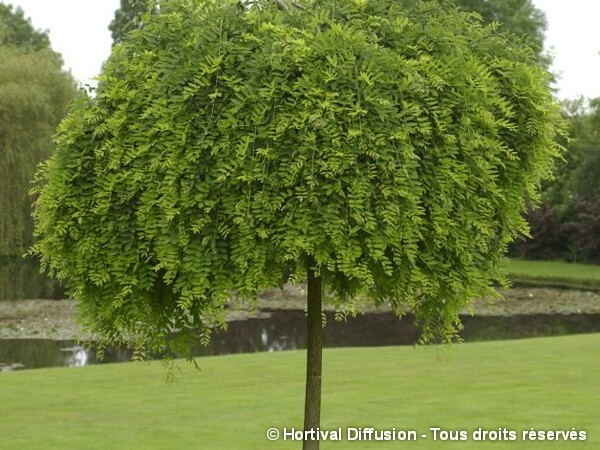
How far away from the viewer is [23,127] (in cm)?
4497

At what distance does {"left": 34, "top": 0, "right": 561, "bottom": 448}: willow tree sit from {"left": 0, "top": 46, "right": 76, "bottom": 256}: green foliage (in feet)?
121

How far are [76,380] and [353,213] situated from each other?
1227 cm

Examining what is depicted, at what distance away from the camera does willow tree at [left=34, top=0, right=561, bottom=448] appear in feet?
23.1

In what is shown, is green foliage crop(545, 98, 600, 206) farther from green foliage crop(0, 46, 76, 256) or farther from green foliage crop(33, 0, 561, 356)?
green foliage crop(33, 0, 561, 356)

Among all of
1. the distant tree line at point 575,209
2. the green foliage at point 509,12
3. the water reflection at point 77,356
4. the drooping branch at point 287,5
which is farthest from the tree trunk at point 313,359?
the green foliage at point 509,12

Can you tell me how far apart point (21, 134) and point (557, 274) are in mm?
26293

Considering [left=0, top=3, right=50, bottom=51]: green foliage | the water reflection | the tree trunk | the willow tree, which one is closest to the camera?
the willow tree

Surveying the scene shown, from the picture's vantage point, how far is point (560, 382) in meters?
16.6

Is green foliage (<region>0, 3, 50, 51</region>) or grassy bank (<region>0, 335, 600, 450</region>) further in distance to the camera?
green foliage (<region>0, 3, 50, 51</region>)

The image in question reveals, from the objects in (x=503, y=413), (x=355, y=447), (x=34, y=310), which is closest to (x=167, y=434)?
(x=355, y=447)

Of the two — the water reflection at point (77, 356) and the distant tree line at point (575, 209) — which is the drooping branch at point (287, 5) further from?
the distant tree line at point (575, 209)

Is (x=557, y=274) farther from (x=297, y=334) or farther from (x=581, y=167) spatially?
(x=297, y=334)

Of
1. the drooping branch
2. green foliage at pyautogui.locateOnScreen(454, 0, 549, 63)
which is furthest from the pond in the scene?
green foliage at pyautogui.locateOnScreen(454, 0, 549, 63)

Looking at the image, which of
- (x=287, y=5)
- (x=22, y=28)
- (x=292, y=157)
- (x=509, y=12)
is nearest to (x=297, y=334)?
→ (x=287, y=5)
